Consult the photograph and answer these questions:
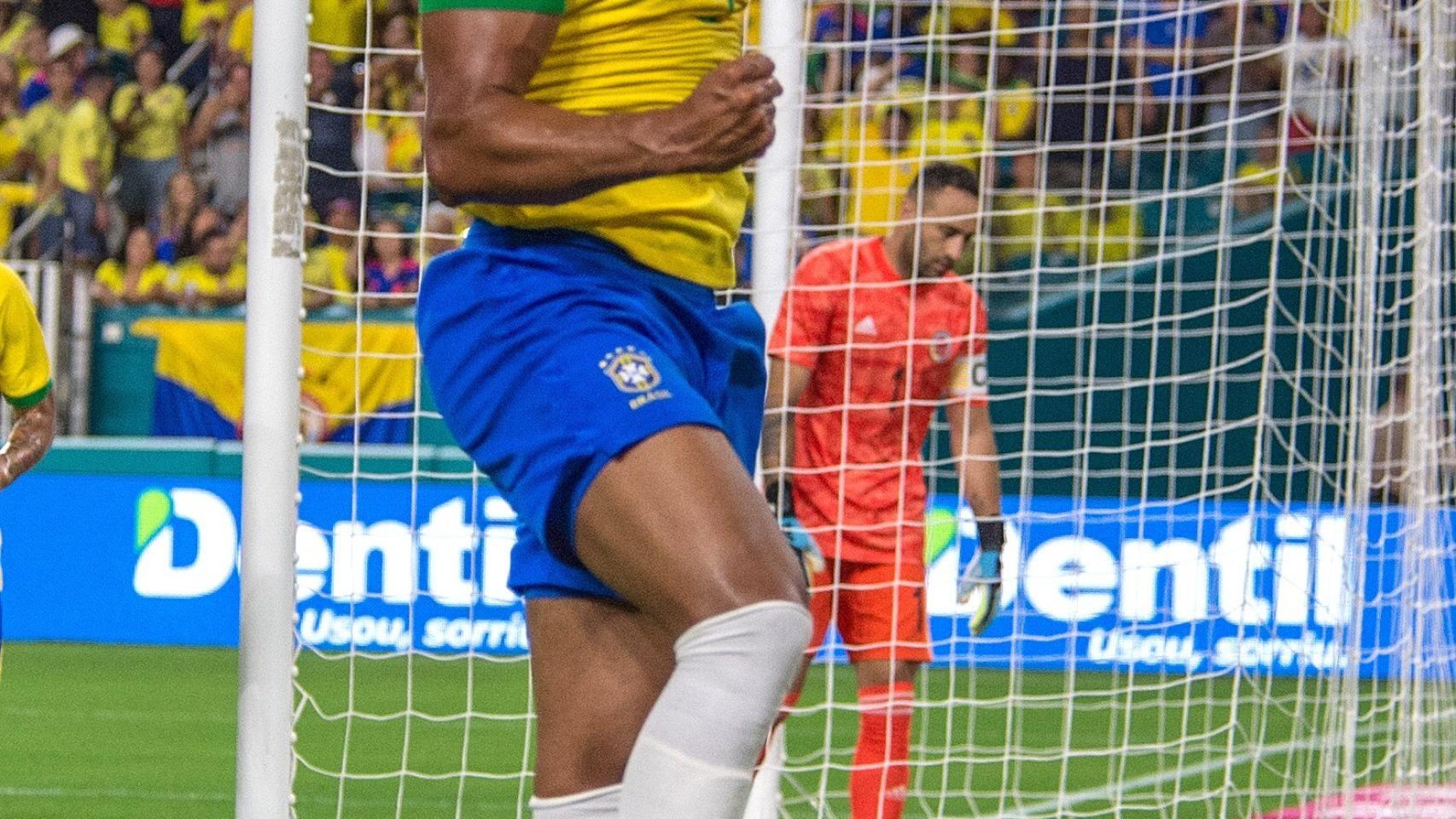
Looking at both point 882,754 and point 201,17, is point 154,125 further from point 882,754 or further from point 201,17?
point 882,754

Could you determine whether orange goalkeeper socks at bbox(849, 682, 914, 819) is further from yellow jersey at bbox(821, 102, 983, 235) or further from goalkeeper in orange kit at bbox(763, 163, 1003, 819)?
yellow jersey at bbox(821, 102, 983, 235)

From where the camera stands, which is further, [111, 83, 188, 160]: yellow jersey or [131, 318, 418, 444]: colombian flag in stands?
[111, 83, 188, 160]: yellow jersey

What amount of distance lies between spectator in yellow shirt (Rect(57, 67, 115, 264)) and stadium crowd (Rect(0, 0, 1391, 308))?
0.01m

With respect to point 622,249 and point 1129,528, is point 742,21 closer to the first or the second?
point 622,249

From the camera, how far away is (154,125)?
43.8 feet

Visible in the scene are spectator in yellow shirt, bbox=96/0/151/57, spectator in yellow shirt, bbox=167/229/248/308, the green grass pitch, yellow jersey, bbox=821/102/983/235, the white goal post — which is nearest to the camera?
the white goal post

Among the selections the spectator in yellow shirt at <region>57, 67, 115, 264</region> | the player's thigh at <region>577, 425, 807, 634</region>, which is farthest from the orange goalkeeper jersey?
the spectator in yellow shirt at <region>57, 67, 115, 264</region>

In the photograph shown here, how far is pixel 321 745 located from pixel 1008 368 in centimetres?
456

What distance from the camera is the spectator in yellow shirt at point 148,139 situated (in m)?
13.3

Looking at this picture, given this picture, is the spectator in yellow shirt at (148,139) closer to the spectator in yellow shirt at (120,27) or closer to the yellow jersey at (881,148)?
the spectator in yellow shirt at (120,27)

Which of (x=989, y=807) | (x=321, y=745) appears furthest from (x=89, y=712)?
(x=989, y=807)

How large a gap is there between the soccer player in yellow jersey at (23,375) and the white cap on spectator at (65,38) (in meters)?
9.83

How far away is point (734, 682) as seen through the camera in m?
2.18

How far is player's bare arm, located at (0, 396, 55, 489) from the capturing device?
426 cm
